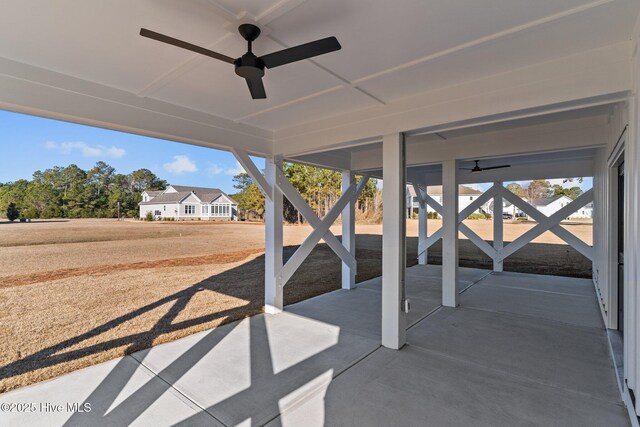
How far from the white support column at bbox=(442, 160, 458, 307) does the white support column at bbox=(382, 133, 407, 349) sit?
1929mm

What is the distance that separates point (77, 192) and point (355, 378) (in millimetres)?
12993

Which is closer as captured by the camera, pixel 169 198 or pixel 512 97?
pixel 512 97

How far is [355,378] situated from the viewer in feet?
8.82

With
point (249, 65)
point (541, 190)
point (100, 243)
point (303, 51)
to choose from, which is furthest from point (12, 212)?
point (541, 190)

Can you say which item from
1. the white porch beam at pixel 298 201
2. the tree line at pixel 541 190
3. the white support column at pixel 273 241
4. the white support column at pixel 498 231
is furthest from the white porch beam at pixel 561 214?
the tree line at pixel 541 190

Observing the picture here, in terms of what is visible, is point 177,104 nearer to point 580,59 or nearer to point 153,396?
point 153,396

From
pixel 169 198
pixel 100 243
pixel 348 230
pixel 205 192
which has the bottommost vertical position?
pixel 100 243

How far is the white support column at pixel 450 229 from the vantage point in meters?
4.92

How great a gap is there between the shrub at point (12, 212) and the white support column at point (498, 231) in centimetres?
1425

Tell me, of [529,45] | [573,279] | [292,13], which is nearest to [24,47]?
[292,13]

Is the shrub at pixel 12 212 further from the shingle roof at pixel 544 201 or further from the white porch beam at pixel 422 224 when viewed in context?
the shingle roof at pixel 544 201

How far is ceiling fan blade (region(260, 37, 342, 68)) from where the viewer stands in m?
1.65

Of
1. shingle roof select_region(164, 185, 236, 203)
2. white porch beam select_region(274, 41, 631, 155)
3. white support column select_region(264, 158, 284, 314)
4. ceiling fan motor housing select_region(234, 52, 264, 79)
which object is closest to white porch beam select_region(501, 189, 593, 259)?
white porch beam select_region(274, 41, 631, 155)

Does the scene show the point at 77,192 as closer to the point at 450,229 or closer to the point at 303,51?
the point at 450,229
